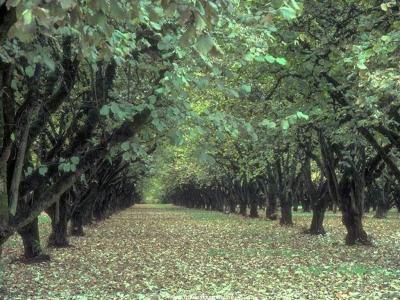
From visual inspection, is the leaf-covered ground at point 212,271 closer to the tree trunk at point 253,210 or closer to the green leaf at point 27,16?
the green leaf at point 27,16

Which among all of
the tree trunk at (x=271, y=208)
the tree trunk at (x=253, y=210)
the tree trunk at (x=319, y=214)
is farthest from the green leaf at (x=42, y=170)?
the tree trunk at (x=253, y=210)

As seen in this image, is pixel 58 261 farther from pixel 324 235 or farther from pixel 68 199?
pixel 324 235

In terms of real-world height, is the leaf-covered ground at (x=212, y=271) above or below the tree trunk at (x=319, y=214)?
below

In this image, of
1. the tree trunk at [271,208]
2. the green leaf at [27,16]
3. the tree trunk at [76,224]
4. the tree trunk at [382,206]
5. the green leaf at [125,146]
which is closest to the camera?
the green leaf at [27,16]

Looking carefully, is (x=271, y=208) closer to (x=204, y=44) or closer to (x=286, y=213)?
(x=286, y=213)

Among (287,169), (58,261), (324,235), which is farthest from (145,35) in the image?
(287,169)

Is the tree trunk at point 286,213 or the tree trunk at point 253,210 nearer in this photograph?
the tree trunk at point 286,213

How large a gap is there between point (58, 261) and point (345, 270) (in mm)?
8063

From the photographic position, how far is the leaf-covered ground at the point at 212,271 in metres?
10.7

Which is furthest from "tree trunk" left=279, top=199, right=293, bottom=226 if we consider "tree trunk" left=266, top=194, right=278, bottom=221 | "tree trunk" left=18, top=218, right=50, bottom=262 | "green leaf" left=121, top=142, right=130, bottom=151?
"green leaf" left=121, top=142, right=130, bottom=151

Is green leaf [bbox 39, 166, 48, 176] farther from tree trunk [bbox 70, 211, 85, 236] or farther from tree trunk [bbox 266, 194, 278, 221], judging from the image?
tree trunk [bbox 266, 194, 278, 221]

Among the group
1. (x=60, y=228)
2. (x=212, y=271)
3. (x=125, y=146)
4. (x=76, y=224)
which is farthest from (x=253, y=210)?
(x=125, y=146)

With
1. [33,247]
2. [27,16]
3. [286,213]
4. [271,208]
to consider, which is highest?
[27,16]

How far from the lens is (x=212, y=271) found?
1352cm
